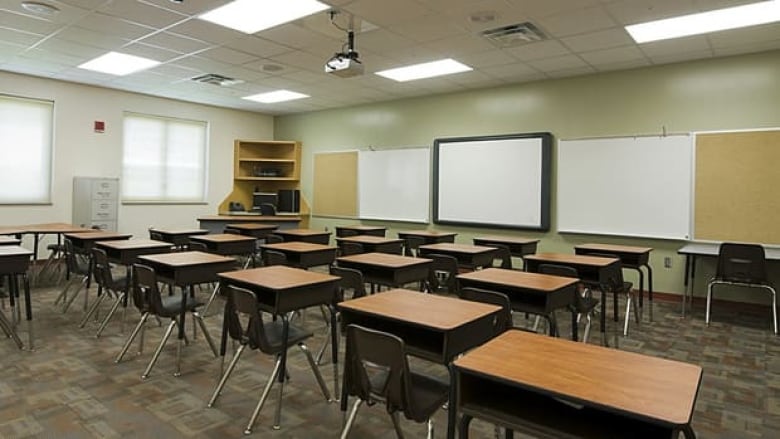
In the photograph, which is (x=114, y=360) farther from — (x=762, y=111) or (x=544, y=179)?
(x=762, y=111)

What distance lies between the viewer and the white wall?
773cm

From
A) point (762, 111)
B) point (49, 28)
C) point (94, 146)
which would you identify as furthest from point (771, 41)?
point (94, 146)

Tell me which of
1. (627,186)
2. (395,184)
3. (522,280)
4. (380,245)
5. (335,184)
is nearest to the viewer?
(522,280)

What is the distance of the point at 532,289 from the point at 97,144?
812 centimetres

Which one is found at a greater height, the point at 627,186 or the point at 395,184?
the point at 395,184

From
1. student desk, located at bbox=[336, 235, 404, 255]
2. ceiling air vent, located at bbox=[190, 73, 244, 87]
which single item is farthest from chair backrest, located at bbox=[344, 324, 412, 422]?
ceiling air vent, located at bbox=[190, 73, 244, 87]

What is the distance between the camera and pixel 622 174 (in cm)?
660

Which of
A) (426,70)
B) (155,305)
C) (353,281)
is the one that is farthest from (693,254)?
(155,305)

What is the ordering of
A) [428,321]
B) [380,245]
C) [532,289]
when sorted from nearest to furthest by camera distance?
[428,321] < [532,289] < [380,245]

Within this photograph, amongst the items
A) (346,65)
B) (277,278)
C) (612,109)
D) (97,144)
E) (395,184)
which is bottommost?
(277,278)

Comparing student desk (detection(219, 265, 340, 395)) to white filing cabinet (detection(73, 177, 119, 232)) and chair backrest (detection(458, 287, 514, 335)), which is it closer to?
chair backrest (detection(458, 287, 514, 335))

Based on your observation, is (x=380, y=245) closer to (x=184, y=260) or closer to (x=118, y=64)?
(x=184, y=260)

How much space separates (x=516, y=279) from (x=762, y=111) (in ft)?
14.4

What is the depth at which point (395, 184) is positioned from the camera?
9.05 m
